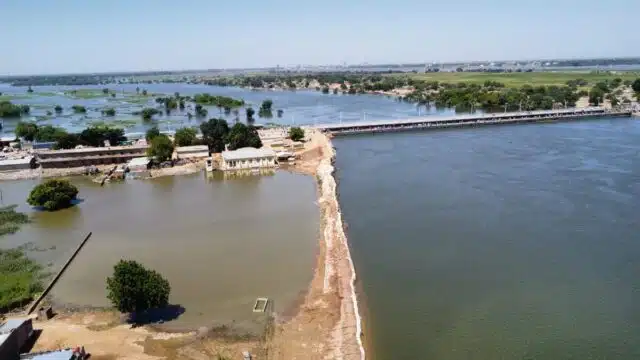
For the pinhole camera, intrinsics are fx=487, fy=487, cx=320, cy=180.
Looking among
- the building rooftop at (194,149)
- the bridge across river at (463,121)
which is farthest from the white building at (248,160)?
the bridge across river at (463,121)

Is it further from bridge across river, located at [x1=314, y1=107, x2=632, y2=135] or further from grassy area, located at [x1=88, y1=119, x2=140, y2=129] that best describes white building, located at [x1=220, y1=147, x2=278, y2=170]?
grassy area, located at [x1=88, y1=119, x2=140, y2=129]

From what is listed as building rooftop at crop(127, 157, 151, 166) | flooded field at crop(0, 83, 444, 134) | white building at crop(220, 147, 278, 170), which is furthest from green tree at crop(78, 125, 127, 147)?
flooded field at crop(0, 83, 444, 134)

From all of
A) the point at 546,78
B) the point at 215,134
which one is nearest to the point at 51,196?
the point at 215,134

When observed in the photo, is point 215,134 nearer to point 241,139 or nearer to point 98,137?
point 241,139

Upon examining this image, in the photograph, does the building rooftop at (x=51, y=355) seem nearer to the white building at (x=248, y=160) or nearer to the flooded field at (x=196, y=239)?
the flooded field at (x=196, y=239)

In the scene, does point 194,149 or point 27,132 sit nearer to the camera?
point 194,149

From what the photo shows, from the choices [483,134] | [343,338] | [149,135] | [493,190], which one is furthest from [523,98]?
[343,338]

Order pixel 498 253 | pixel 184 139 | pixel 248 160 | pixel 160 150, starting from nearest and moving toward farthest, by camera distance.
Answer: pixel 498 253, pixel 248 160, pixel 160 150, pixel 184 139
